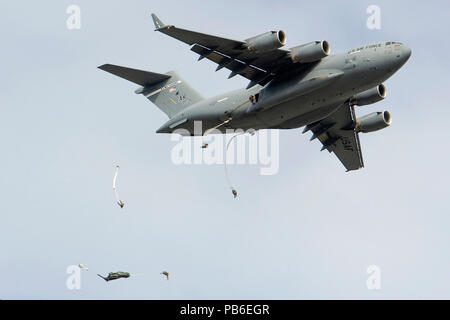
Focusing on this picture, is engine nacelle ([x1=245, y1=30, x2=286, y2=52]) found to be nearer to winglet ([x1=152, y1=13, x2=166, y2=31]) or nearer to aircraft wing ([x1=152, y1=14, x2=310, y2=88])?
aircraft wing ([x1=152, y1=14, x2=310, y2=88])

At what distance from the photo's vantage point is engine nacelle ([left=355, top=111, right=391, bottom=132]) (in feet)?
114

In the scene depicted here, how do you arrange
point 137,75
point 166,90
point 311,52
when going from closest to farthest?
1. point 311,52
2. point 137,75
3. point 166,90

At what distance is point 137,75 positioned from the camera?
34969 mm

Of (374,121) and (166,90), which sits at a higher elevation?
(166,90)

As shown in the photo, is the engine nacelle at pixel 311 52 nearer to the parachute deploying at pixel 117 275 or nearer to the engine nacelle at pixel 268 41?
the engine nacelle at pixel 268 41

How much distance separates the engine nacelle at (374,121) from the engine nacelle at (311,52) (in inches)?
222

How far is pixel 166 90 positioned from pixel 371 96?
822 centimetres

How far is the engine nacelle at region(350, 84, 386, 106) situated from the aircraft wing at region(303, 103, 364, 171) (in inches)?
44.7

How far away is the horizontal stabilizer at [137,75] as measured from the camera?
108 ft

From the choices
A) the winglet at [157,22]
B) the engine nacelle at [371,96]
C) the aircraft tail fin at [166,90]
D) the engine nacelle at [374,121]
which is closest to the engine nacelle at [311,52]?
the engine nacelle at [371,96]

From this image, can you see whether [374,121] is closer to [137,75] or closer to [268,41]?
[268,41]

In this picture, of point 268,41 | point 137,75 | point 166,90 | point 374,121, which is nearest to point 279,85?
point 268,41

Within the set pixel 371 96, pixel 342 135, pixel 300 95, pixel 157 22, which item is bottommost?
pixel 342 135
